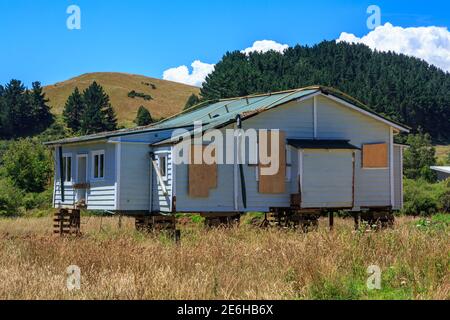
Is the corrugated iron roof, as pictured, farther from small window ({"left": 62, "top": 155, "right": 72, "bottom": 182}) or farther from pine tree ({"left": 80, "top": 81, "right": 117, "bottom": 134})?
pine tree ({"left": 80, "top": 81, "right": 117, "bottom": 134})

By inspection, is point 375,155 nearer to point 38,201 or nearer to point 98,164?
point 98,164

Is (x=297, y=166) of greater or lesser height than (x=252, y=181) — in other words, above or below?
above

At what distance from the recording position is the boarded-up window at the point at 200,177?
2277cm

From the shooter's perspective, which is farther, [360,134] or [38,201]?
[38,201]


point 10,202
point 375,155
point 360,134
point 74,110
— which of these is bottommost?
point 10,202

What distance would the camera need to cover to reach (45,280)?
10555 millimetres

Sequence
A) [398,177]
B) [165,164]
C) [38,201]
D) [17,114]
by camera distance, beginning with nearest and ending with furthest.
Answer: [165,164] < [398,177] < [38,201] < [17,114]

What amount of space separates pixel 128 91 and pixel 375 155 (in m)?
99.2

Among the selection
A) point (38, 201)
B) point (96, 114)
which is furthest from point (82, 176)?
point (96, 114)

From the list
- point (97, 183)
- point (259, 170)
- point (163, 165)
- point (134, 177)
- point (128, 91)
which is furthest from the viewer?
point (128, 91)

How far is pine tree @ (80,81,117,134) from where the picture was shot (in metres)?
78.4

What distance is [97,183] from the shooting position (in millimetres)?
24609

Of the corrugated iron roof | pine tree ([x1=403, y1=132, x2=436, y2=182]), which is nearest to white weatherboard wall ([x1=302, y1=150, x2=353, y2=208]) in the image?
the corrugated iron roof

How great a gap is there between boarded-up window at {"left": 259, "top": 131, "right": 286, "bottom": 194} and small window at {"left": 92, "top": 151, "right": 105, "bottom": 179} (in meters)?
5.53
